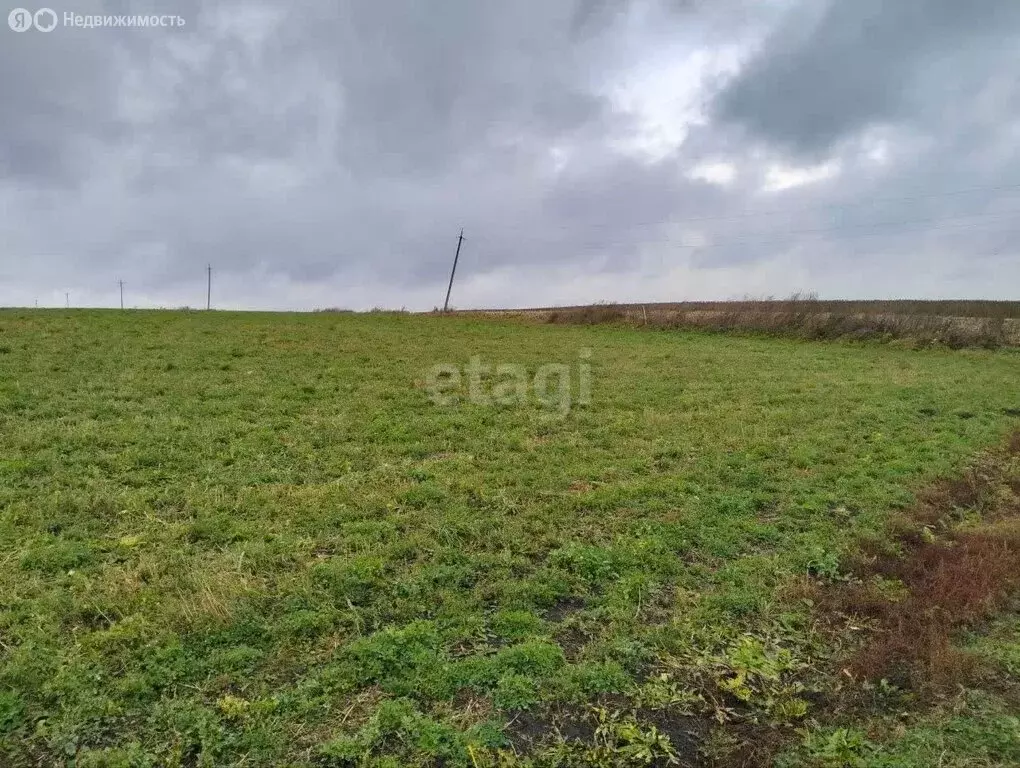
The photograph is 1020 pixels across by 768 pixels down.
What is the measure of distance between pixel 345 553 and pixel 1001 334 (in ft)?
123

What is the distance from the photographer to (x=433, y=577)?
6.02m

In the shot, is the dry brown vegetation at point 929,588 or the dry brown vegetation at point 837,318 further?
the dry brown vegetation at point 837,318

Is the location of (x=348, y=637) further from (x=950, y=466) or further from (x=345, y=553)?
(x=950, y=466)

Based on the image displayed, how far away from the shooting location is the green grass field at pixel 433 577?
411 centimetres

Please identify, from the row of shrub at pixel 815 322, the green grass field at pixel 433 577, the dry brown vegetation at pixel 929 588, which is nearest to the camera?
the green grass field at pixel 433 577

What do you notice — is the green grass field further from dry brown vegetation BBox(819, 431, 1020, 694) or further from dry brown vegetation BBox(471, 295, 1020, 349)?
dry brown vegetation BBox(471, 295, 1020, 349)

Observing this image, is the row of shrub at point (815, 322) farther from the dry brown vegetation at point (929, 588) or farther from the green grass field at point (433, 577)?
the dry brown vegetation at point (929, 588)

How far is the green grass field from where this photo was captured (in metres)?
4.11

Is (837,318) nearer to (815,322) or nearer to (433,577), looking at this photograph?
(815,322)

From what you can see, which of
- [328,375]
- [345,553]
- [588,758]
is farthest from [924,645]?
[328,375]

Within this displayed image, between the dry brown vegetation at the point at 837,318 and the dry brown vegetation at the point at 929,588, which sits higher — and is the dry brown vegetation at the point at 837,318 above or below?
above

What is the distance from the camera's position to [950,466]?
34.1 ft

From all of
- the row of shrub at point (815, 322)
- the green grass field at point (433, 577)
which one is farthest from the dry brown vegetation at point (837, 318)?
the green grass field at point (433, 577)

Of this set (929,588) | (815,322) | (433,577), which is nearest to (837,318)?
(815,322)
